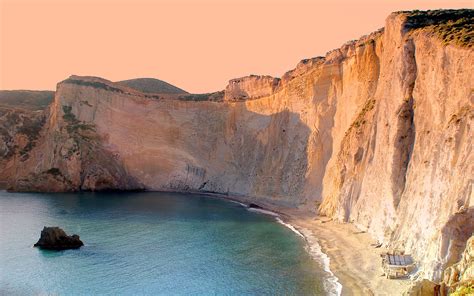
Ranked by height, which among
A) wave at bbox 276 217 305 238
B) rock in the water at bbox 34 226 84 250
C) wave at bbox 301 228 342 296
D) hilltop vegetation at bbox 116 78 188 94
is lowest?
rock in the water at bbox 34 226 84 250

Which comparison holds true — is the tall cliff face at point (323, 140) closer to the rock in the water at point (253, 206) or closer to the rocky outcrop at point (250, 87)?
the rocky outcrop at point (250, 87)

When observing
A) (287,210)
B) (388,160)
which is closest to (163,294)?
(388,160)

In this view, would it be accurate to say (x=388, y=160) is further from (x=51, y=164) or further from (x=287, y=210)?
(x=51, y=164)

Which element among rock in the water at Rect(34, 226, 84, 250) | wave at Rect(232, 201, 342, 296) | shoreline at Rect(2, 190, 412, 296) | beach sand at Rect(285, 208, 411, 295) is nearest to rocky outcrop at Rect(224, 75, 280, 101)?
wave at Rect(232, 201, 342, 296)

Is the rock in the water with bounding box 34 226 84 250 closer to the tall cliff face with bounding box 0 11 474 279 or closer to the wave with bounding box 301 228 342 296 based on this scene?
the wave with bounding box 301 228 342 296

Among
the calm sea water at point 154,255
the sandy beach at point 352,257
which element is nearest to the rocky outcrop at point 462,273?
the sandy beach at point 352,257

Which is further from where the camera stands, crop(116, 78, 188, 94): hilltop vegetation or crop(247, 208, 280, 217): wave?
crop(116, 78, 188, 94): hilltop vegetation
